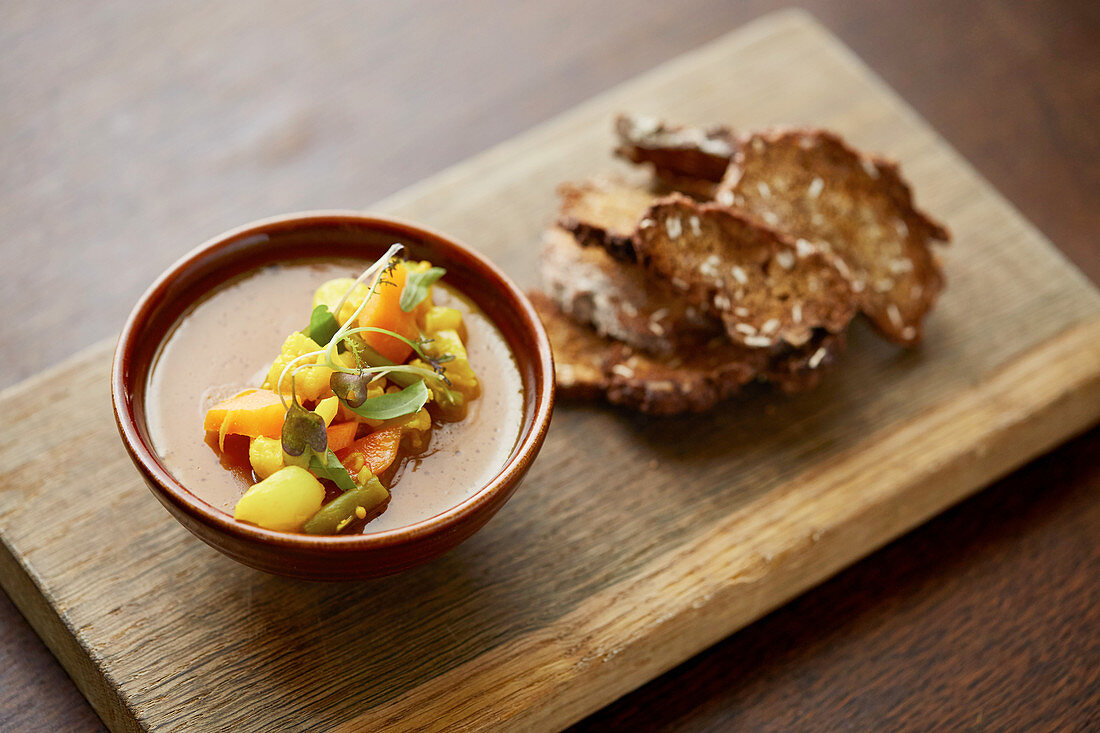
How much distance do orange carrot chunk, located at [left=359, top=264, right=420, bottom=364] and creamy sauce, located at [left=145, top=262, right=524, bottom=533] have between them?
19 cm

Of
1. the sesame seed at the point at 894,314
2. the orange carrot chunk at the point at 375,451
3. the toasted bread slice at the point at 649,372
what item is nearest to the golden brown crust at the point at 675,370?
the toasted bread slice at the point at 649,372

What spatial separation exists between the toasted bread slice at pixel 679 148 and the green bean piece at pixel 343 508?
137 cm

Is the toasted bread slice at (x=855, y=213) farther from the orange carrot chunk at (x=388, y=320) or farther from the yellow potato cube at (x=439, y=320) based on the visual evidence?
the orange carrot chunk at (x=388, y=320)

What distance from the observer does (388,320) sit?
7.23ft

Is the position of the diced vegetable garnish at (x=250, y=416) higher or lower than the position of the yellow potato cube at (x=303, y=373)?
lower

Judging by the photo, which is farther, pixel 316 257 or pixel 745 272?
pixel 745 272

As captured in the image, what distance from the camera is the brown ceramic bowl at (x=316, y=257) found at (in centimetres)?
198

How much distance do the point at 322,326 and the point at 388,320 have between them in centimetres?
14

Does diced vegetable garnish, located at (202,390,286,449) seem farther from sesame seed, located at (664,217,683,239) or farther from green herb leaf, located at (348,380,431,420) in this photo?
sesame seed, located at (664,217,683,239)

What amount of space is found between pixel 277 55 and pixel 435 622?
7.58ft

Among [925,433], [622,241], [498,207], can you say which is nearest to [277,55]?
[498,207]

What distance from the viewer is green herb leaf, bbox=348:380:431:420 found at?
2062mm

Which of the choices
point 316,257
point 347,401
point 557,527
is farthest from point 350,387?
point 557,527

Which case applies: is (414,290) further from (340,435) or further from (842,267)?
(842,267)
